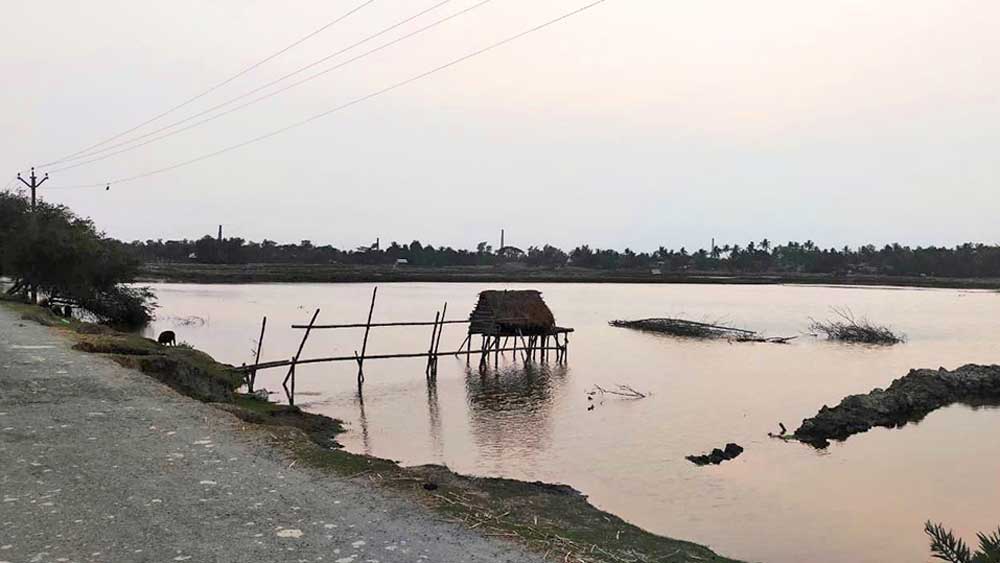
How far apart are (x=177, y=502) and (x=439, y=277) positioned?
108 meters

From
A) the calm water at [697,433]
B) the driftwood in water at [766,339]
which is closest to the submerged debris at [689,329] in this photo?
the driftwood in water at [766,339]

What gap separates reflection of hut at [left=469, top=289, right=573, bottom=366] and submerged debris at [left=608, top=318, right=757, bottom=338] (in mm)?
13205

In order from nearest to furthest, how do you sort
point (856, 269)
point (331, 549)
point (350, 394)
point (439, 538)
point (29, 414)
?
point (331, 549) < point (439, 538) < point (29, 414) < point (350, 394) < point (856, 269)

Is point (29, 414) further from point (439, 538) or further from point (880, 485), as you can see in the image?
point (880, 485)

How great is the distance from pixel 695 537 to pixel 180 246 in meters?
144

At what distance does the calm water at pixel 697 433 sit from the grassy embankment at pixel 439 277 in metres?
60.3

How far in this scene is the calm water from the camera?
11.0 m

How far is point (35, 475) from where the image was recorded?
22.5 ft

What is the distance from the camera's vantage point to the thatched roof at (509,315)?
29.5m

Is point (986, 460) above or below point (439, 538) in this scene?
below

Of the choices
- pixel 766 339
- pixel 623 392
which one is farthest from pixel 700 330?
pixel 623 392

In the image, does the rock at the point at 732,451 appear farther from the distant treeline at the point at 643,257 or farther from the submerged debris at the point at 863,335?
the distant treeline at the point at 643,257

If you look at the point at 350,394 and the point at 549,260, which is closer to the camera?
the point at 350,394

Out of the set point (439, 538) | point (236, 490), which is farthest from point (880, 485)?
point (236, 490)
